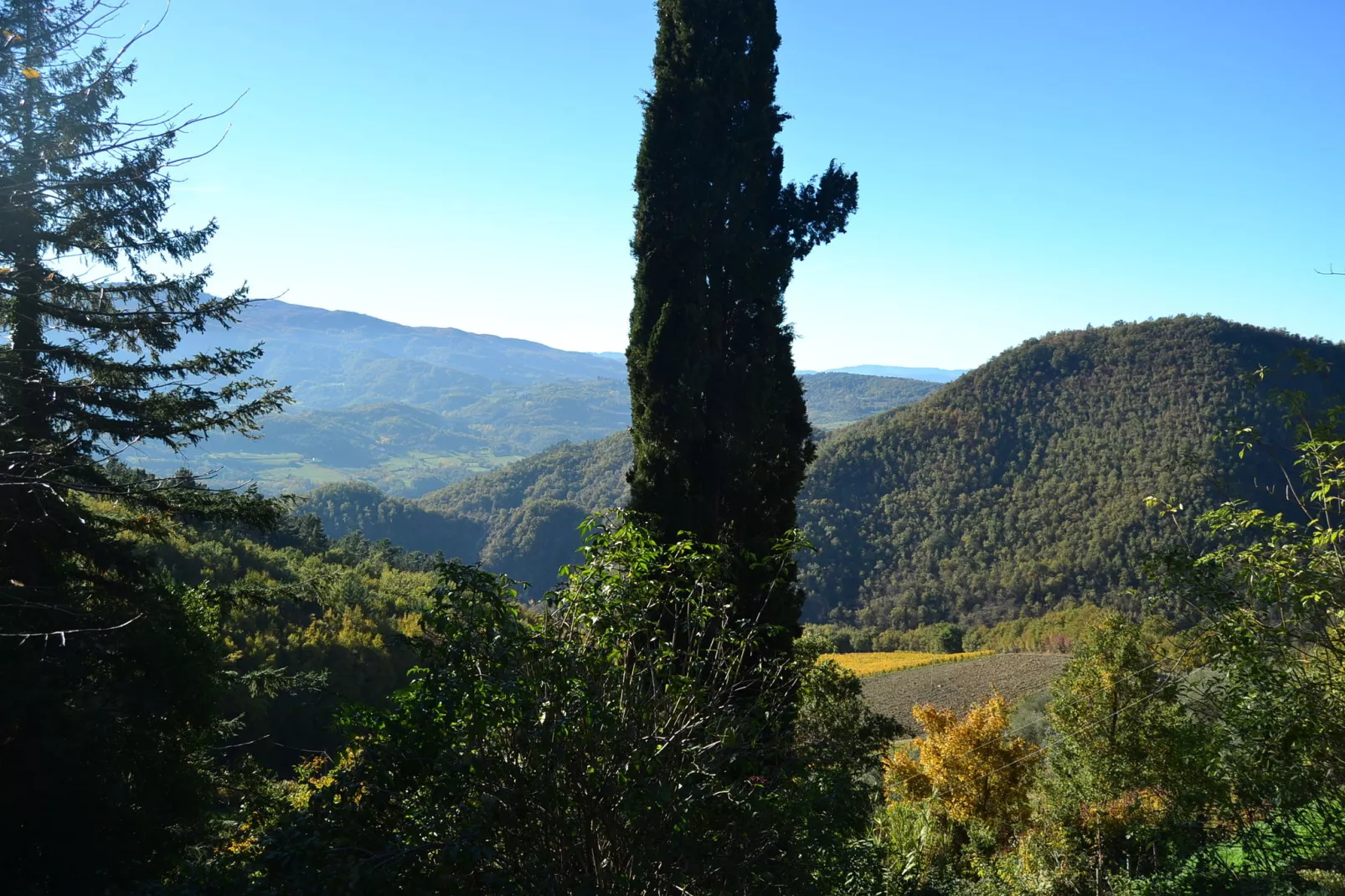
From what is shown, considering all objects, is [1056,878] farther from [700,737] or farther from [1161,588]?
[700,737]

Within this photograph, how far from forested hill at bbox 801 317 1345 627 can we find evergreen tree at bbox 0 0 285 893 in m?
62.6

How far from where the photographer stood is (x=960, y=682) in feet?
126

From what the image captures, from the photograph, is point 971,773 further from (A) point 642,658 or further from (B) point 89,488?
(B) point 89,488

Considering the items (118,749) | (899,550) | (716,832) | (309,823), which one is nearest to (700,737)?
(716,832)

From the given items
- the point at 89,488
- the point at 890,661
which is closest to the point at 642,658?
the point at 89,488

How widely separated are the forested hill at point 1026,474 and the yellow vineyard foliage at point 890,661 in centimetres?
1971

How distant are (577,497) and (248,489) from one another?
4794 inches

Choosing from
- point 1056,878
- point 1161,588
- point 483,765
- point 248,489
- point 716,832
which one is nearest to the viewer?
point 483,765

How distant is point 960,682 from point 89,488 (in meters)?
41.0

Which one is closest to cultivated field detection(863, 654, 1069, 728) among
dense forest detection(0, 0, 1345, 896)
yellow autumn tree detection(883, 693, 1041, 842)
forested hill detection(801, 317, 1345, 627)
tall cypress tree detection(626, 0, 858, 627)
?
yellow autumn tree detection(883, 693, 1041, 842)

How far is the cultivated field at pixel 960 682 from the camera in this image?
112ft

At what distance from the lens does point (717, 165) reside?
9.56 m

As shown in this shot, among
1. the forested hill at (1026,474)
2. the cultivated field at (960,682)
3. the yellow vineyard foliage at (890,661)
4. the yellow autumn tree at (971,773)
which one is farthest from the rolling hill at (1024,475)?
the yellow autumn tree at (971,773)

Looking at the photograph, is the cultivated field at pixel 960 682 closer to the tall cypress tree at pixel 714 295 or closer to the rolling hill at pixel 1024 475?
the rolling hill at pixel 1024 475
